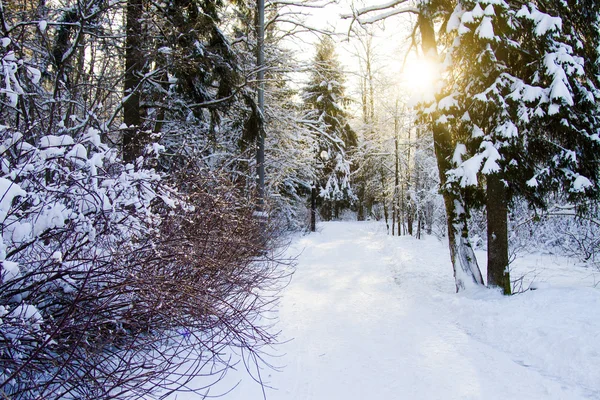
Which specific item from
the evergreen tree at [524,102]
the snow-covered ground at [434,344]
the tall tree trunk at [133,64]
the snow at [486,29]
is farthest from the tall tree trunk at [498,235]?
the tall tree trunk at [133,64]

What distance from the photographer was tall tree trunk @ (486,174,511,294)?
5949mm

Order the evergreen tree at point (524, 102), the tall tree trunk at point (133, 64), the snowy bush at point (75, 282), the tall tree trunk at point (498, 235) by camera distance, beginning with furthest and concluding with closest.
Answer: the tall tree trunk at point (133, 64) → the tall tree trunk at point (498, 235) → the evergreen tree at point (524, 102) → the snowy bush at point (75, 282)

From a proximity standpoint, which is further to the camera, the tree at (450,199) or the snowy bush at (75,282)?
the tree at (450,199)

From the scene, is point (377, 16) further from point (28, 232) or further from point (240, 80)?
point (28, 232)

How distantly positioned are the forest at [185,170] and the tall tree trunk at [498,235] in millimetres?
28

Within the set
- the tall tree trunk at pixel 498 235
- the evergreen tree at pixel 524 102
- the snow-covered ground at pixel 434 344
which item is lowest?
the snow-covered ground at pixel 434 344

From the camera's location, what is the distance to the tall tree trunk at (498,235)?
5949 mm

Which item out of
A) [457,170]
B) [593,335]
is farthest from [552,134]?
[593,335]

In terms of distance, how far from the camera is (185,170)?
14.9 ft

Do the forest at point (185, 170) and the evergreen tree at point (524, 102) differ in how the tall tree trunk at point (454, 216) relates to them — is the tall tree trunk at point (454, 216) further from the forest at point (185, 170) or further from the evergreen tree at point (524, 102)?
the evergreen tree at point (524, 102)

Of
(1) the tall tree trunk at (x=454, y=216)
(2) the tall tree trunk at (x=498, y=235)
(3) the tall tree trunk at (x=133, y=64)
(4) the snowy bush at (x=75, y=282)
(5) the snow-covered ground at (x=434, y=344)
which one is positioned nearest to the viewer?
(4) the snowy bush at (x=75, y=282)

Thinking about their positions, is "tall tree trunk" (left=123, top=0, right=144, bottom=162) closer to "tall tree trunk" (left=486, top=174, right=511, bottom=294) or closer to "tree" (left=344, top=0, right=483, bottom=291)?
"tree" (left=344, top=0, right=483, bottom=291)

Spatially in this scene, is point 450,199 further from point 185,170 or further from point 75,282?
point 75,282

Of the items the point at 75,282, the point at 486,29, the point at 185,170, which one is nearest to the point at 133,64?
the point at 185,170
